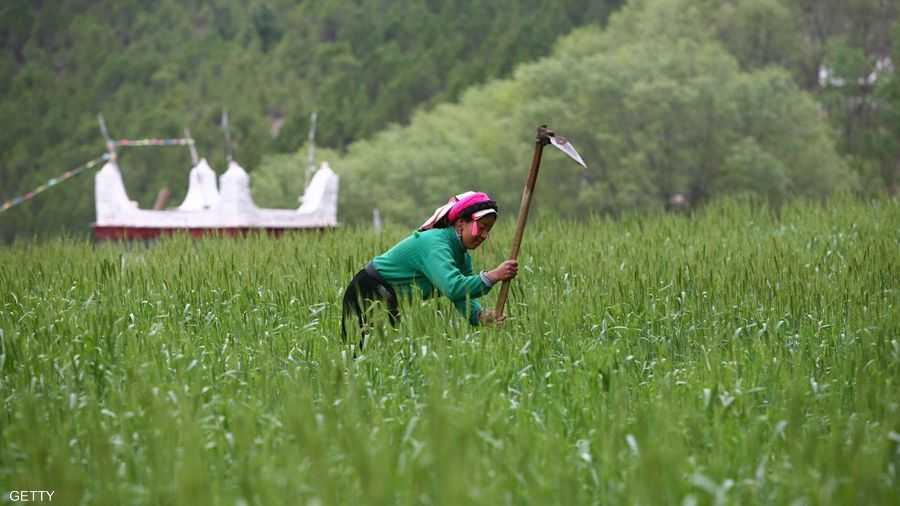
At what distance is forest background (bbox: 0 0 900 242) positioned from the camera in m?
46.2

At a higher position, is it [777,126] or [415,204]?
[777,126]

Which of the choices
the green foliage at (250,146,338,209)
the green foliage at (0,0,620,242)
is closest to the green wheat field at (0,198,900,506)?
the green foliage at (250,146,338,209)

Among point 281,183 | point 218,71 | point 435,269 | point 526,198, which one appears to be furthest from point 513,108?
point 218,71

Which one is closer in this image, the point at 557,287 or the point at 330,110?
the point at 557,287

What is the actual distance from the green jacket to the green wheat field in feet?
0.48

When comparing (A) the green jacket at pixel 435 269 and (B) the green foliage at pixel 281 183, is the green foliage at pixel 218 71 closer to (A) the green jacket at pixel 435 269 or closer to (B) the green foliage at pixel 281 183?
(B) the green foliage at pixel 281 183

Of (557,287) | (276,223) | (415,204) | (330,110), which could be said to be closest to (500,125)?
(415,204)

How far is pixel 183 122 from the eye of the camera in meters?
102

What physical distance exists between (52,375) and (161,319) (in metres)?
2.00

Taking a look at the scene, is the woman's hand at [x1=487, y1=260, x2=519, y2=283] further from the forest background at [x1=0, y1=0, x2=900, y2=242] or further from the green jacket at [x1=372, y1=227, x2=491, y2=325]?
the forest background at [x1=0, y1=0, x2=900, y2=242]

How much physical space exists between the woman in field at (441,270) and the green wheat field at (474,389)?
164 millimetres

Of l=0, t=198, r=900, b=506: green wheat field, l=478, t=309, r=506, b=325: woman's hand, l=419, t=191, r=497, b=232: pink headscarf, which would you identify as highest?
l=419, t=191, r=497, b=232: pink headscarf

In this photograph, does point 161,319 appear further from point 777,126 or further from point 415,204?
point 415,204

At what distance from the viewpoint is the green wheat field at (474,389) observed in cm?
416
